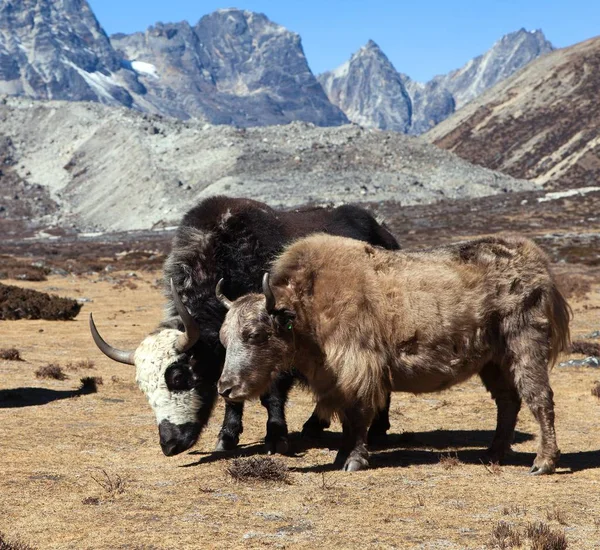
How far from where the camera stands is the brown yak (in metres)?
7.55

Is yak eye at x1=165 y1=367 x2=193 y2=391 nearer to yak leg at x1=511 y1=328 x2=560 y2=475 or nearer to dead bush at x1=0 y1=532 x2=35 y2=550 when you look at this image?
dead bush at x1=0 y1=532 x2=35 y2=550

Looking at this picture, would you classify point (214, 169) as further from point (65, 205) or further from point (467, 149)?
point (467, 149)

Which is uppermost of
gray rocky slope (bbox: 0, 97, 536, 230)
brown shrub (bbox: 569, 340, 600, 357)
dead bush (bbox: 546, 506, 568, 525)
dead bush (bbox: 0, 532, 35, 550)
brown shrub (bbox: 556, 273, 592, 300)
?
gray rocky slope (bbox: 0, 97, 536, 230)

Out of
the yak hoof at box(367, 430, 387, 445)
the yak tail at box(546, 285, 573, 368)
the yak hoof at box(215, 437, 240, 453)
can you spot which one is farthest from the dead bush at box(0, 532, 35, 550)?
the yak tail at box(546, 285, 573, 368)

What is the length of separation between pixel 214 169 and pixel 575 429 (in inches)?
3059

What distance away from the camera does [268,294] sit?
7301 mm

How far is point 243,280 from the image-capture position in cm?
892

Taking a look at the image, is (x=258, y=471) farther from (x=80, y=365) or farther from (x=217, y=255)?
(x=80, y=365)

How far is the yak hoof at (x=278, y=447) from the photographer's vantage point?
8.71 m

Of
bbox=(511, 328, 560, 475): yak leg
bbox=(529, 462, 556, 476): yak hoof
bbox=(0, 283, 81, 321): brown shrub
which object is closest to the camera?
bbox=(529, 462, 556, 476): yak hoof

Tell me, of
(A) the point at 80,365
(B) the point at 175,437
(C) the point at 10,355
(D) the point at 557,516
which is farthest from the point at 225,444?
(C) the point at 10,355

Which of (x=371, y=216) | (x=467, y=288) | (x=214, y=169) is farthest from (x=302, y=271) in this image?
(x=214, y=169)

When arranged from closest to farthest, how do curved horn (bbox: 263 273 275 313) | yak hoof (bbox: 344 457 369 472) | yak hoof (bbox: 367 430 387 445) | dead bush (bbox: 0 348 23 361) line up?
1. curved horn (bbox: 263 273 275 313)
2. yak hoof (bbox: 344 457 369 472)
3. yak hoof (bbox: 367 430 387 445)
4. dead bush (bbox: 0 348 23 361)

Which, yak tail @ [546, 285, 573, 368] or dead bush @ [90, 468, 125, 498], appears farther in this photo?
yak tail @ [546, 285, 573, 368]
